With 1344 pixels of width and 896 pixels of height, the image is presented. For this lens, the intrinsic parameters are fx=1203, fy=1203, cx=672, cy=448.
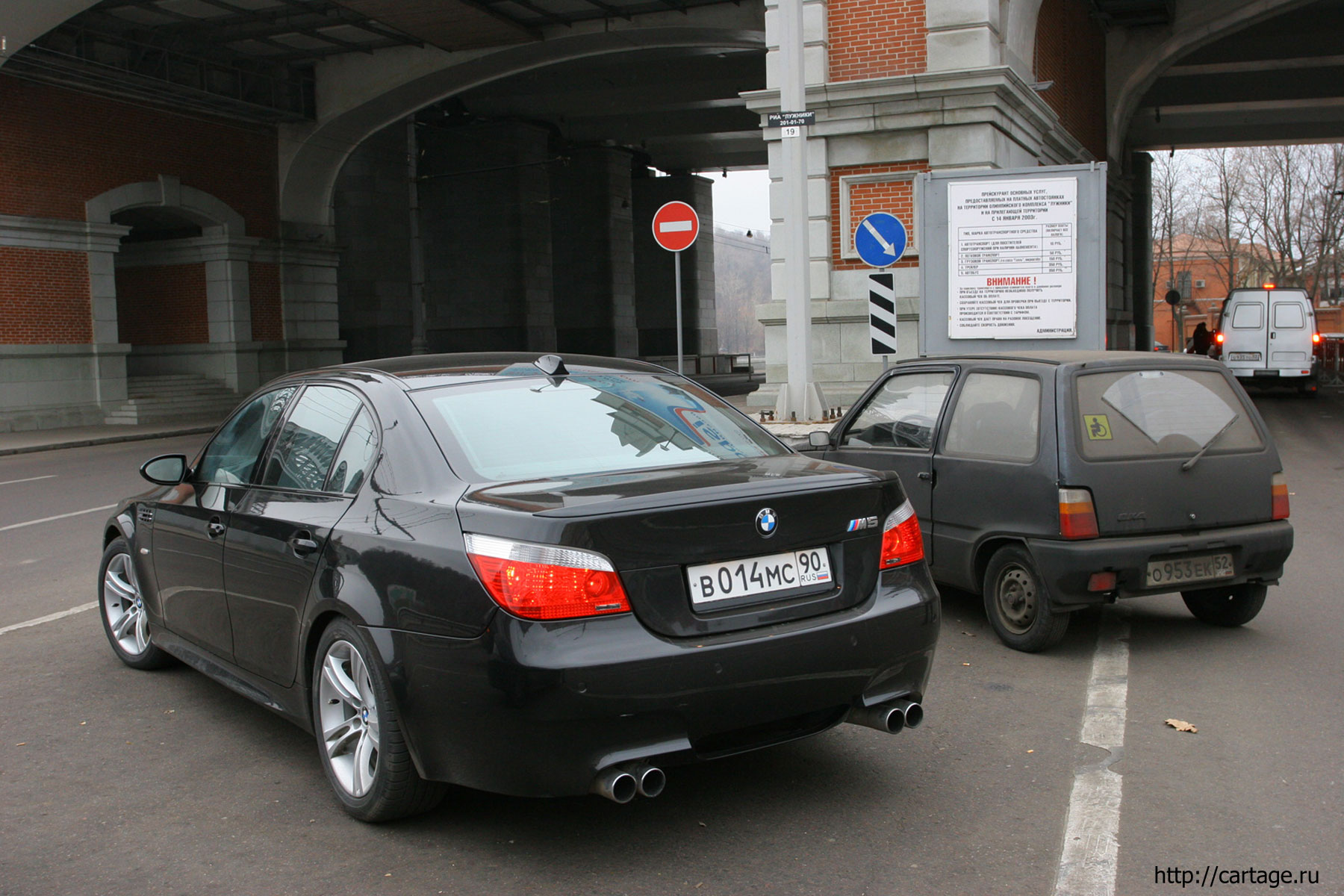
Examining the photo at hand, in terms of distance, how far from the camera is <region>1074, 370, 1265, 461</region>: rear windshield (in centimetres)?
565

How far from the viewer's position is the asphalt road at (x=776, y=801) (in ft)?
11.1

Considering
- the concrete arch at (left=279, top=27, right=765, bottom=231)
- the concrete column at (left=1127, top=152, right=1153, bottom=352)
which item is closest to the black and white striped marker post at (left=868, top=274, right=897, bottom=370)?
the concrete arch at (left=279, top=27, right=765, bottom=231)

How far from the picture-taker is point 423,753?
3445 millimetres

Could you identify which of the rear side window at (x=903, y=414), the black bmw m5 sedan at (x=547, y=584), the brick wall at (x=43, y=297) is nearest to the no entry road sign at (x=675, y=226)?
the rear side window at (x=903, y=414)

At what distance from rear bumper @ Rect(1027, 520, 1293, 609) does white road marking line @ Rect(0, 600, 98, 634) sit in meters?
5.35

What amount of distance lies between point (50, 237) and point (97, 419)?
3.74 metres

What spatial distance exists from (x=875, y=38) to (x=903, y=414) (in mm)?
12228

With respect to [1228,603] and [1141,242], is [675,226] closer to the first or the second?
[1228,603]

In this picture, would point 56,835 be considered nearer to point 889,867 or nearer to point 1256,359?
point 889,867

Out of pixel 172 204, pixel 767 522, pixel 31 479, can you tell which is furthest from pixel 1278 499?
pixel 172 204

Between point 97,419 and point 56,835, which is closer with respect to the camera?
point 56,835

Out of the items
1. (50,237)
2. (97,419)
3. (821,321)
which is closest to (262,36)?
(50,237)

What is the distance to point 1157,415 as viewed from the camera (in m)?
5.77

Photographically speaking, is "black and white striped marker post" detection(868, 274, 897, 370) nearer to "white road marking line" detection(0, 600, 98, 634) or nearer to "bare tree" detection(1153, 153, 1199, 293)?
"white road marking line" detection(0, 600, 98, 634)
